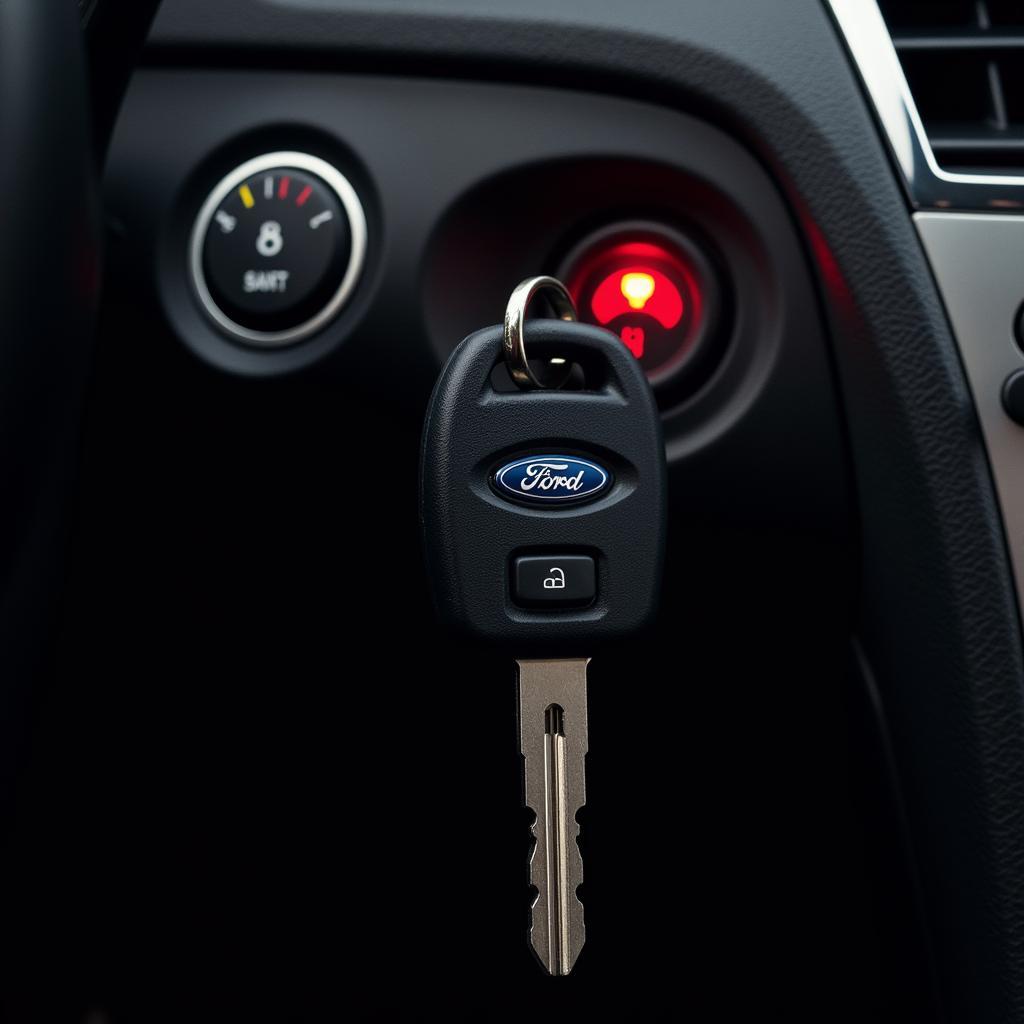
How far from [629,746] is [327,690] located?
8.7 inches

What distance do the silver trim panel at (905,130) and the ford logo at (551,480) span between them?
26 centimetres

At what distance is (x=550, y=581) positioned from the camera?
632mm

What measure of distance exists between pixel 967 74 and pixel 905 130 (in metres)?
0.09

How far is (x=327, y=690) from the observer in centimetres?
86

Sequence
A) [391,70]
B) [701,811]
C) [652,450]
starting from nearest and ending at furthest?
[652,450], [391,70], [701,811]

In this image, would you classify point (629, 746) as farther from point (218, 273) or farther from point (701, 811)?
point (218, 273)

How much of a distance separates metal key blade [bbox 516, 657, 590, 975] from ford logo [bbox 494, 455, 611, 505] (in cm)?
11

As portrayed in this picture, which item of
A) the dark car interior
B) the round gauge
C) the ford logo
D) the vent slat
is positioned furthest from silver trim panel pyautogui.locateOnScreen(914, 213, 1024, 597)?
the round gauge

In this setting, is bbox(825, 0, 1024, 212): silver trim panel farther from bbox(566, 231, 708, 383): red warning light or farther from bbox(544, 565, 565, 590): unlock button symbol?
bbox(544, 565, 565, 590): unlock button symbol

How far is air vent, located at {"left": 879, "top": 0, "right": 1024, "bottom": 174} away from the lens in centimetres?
72

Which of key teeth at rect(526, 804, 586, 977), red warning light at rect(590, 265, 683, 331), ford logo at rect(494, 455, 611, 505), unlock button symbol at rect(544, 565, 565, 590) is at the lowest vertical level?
key teeth at rect(526, 804, 586, 977)

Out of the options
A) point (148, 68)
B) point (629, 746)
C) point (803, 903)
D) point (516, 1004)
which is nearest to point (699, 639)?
point (629, 746)

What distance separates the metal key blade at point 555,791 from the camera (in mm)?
706

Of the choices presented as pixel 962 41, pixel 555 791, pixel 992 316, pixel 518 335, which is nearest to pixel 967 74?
pixel 962 41
